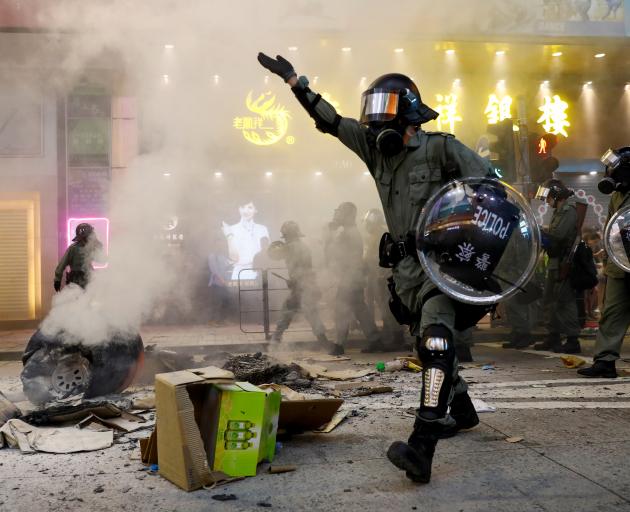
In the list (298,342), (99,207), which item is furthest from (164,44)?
(99,207)

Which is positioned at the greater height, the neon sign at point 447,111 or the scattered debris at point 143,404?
the neon sign at point 447,111

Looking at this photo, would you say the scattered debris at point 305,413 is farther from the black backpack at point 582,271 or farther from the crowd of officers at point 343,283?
the black backpack at point 582,271

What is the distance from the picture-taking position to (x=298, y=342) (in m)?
7.75

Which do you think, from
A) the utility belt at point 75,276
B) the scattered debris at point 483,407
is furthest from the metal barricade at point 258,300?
the scattered debris at point 483,407

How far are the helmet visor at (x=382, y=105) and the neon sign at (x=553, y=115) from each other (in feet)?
36.1

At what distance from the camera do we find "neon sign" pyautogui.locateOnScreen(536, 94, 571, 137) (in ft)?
42.4

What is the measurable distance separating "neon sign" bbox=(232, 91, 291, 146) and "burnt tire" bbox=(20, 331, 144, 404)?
6.49 metres

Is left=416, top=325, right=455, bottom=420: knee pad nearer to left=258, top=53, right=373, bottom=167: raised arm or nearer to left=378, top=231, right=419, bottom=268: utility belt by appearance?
left=378, top=231, right=419, bottom=268: utility belt

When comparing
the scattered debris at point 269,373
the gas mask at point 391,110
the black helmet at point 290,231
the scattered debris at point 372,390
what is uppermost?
the gas mask at point 391,110

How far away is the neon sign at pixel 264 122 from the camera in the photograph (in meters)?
10.6

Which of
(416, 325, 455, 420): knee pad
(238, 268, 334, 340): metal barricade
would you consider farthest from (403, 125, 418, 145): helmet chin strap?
(238, 268, 334, 340): metal barricade

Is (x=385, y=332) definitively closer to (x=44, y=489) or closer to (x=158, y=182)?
(x=158, y=182)

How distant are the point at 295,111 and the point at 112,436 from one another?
29.3 ft

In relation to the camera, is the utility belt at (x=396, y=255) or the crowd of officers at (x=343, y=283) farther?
the crowd of officers at (x=343, y=283)
